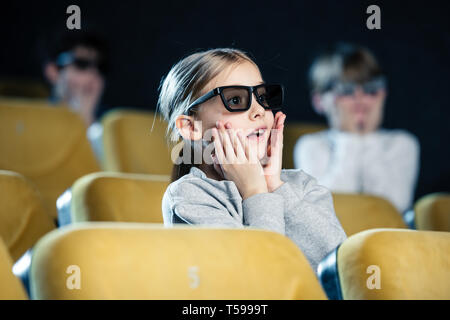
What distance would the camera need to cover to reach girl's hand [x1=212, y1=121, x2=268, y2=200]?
1.04 m

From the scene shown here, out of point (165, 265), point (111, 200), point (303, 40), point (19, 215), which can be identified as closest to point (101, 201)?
point (111, 200)

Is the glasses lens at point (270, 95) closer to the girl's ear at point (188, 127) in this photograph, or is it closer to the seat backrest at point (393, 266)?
the girl's ear at point (188, 127)

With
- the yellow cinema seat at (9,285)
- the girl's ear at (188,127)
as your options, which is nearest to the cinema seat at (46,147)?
the girl's ear at (188,127)

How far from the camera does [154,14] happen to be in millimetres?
2725

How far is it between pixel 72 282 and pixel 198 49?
0.58 metres

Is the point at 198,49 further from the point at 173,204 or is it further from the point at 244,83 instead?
the point at 173,204

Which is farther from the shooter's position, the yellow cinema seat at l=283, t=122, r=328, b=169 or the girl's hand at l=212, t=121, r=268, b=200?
the yellow cinema seat at l=283, t=122, r=328, b=169

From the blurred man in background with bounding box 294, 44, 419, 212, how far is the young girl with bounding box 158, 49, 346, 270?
959 millimetres

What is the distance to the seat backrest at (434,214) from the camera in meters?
1.70

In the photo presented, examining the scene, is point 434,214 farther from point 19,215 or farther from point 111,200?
point 19,215

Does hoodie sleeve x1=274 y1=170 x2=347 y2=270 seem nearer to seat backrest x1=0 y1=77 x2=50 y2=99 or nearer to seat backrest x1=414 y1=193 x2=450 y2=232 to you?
seat backrest x1=414 y1=193 x2=450 y2=232

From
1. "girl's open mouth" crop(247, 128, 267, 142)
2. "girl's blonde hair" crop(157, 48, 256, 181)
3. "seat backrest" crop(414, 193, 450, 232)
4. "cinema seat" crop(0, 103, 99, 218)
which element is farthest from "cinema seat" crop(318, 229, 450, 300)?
"cinema seat" crop(0, 103, 99, 218)
